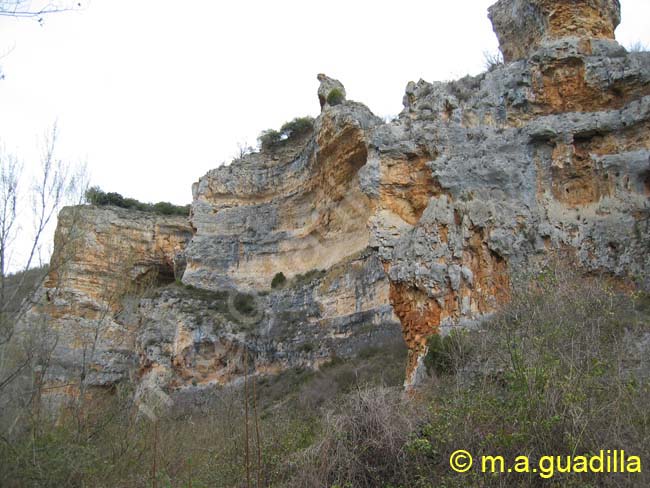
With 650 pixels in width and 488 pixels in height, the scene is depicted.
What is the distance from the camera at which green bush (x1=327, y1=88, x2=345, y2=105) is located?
1092 inches

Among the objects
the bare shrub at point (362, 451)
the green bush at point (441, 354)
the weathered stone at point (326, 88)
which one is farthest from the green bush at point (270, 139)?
the bare shrub at point (362, 451)

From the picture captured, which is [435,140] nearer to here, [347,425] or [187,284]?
[347,425]

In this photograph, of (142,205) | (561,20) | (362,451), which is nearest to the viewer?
(362,451)

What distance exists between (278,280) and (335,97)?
8.88 metres

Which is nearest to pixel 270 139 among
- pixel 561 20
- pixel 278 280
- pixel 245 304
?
pixel 278 280

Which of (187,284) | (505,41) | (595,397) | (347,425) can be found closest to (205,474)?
(347,425)

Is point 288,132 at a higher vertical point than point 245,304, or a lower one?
higher

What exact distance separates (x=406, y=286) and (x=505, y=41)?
8451 millimetres

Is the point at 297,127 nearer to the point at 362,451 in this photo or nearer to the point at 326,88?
the point at 326,88

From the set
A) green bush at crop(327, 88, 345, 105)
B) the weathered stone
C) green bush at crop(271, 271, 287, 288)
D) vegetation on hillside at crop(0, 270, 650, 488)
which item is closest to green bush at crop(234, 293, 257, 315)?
green bush at crop(271, 271, 287, 288)

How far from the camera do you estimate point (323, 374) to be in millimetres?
20609

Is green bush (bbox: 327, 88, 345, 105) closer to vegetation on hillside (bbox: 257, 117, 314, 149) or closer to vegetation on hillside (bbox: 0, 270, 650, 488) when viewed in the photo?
vegetation on hillside (bbox: 257, 117, 314, 149)

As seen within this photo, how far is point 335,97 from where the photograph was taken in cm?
2780

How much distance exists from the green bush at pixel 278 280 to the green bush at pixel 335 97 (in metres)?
8.31
